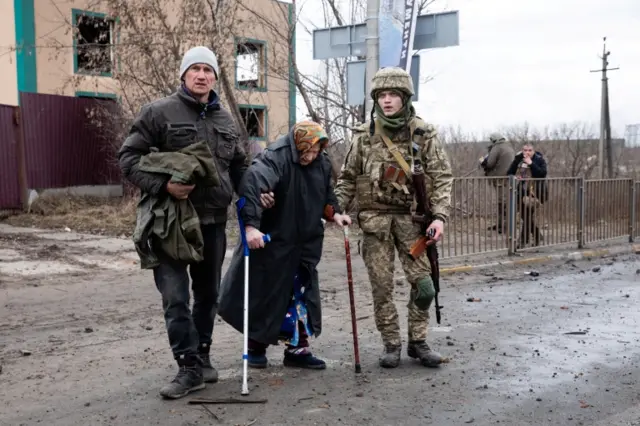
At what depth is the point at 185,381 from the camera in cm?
418

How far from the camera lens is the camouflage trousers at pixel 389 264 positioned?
16.0 feet

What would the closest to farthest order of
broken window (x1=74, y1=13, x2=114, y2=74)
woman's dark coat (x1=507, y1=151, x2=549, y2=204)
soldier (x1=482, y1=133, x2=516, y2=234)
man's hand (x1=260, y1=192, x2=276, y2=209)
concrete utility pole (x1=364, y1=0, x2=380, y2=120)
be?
man's hand (x1=260, y1=192, x2=276, y2=209)
concrete utility pole (x1=364, y1=0, x2=380, y2=120)
woman's dark coat (x1=507, y1=151, x2=549, y2=204)
soldier (x1=482, y1=133, x2=516, y2=234)
broken window (x1=74, y1=13, x2=114, y2=74)

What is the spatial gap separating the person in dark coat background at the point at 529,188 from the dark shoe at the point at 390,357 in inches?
256

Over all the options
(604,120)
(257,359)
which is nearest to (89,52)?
(257,359)

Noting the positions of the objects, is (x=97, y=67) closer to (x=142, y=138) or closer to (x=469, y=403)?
(x=142, y=138)

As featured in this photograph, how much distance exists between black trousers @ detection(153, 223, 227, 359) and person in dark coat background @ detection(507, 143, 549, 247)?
7387 mm

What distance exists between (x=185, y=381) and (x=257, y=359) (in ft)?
2.59

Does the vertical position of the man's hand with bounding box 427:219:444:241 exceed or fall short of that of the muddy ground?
it exceeds it

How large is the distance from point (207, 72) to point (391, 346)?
233 cm

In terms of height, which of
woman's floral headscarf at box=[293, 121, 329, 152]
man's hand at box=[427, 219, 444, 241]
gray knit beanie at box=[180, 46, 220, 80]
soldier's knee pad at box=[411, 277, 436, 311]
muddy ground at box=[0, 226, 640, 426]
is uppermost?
gray knit beanie at box=[180, 46, 220, 80]

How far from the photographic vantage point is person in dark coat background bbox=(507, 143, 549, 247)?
35.7ft

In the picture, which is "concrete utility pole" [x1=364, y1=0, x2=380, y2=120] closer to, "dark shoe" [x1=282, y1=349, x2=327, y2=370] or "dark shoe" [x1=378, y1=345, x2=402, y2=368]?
"dark shoe" [x1=378, y1=345, x2=402, y2=368]

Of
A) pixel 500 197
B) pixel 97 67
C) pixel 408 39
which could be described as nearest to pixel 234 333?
pixel 408 39

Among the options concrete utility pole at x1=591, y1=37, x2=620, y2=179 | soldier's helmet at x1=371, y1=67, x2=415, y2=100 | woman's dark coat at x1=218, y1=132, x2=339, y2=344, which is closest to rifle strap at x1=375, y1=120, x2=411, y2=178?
soldier's helmet at x1=371, y1=67, x2=415, y2=100
